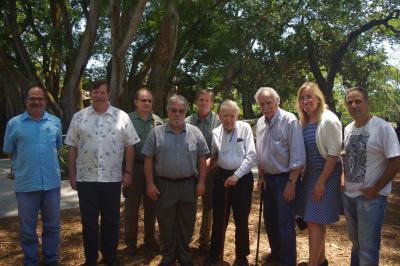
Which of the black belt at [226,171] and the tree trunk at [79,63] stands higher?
the tree trunk at [79,63]

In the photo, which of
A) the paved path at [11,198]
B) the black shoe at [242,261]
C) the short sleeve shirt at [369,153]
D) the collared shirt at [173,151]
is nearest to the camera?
the short sleeve shirt at [369,153]

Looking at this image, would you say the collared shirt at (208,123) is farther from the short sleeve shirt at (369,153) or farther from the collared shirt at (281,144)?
the short sleeve shirt at (369,153)

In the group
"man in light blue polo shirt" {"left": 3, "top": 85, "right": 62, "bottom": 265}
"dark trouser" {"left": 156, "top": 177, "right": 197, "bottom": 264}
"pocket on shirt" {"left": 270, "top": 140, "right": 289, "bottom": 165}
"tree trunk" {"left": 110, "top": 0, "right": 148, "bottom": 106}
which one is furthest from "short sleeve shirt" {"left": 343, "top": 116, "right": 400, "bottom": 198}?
"tree trunk" {"left": 110, "top": 0, "right": 148, "bottom": 106}

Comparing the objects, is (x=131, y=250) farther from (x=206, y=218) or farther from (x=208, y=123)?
(x=208, y=123)

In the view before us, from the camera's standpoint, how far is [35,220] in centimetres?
411

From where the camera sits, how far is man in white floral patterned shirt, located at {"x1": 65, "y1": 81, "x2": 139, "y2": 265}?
13.4ft

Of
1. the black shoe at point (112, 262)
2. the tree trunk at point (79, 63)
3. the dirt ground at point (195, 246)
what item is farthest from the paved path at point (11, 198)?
the tree trunk at point (79, 63)

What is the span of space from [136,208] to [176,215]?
25.8 inches

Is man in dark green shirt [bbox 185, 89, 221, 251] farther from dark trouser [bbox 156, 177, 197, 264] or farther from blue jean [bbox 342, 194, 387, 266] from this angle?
blue jean [bbox 342, 194, 387, 266]

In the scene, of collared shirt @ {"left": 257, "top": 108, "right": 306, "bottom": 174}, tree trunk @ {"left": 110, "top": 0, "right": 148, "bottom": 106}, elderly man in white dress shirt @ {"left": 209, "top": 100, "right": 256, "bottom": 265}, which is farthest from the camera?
tree trunk @ {"left": 110, "top": 0, "right": 148, "bottom": 106}

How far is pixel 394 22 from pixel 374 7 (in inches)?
111

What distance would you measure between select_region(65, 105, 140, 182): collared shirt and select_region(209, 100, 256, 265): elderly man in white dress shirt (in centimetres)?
94

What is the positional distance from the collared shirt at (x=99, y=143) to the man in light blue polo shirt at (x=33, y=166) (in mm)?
227

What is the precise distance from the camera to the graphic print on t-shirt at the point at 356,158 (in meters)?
3.44
